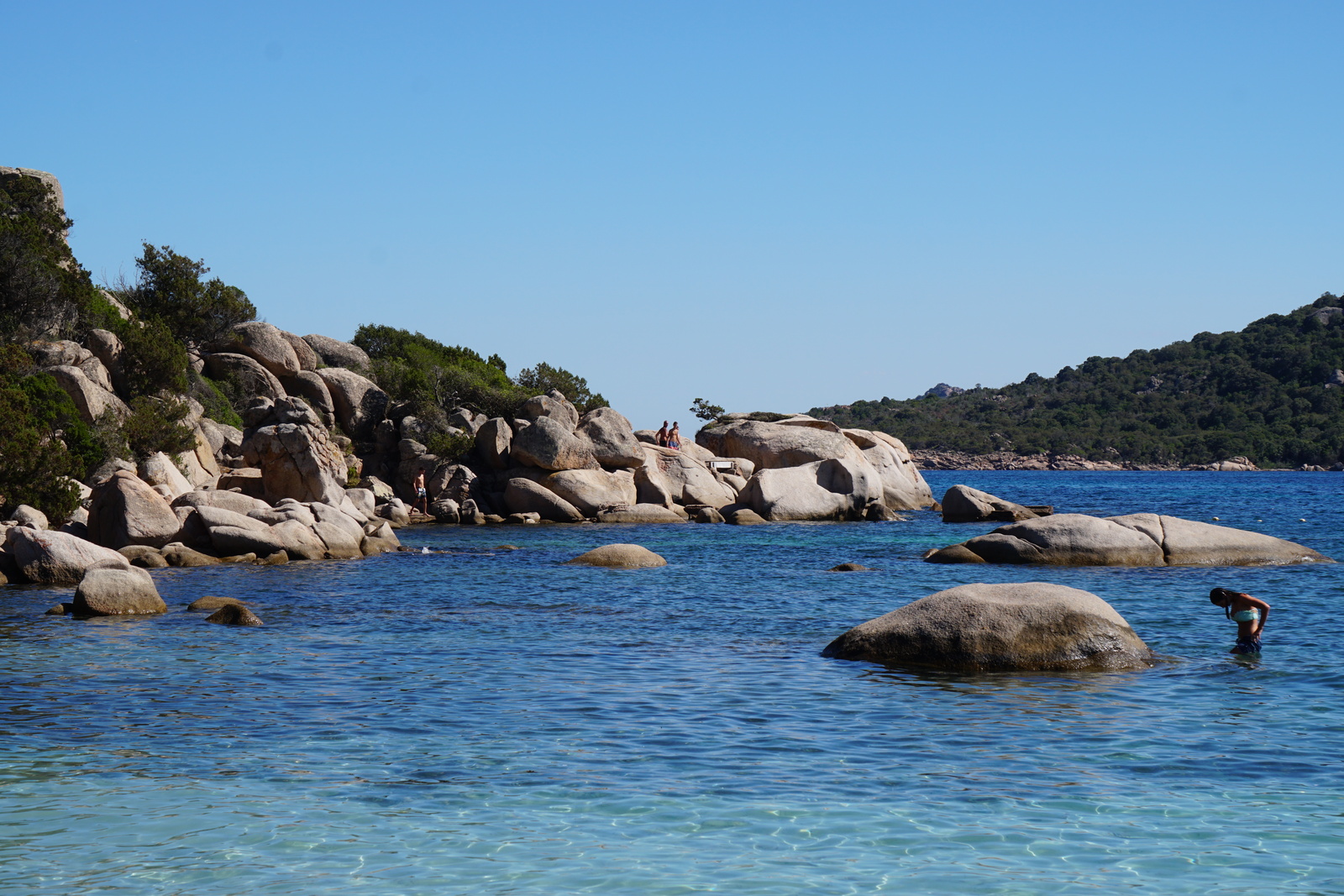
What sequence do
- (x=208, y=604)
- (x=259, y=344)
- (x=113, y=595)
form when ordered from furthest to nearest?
1. (x=259, y=344)
2. (x=208, y=604)
3. (x=113, y=595)

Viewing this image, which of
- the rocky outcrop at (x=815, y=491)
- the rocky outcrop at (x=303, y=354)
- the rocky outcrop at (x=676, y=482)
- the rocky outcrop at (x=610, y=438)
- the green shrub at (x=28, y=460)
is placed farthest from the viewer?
the rocky outcrop at (x=303, y=354)

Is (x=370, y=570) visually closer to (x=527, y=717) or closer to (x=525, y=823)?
(x=527, y=717)

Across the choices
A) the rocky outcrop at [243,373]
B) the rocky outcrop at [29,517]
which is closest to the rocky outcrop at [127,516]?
the rocky outcrop at [29,517]

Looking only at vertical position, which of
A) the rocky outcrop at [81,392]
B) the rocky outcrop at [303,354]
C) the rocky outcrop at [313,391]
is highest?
the rocky outcrop at [303,354]

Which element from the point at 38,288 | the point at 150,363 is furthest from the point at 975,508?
the point at 38,288

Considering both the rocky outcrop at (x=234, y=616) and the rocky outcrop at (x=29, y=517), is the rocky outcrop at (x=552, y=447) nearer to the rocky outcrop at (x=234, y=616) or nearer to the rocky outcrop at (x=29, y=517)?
the rocky outcrop at (x=29, y=517)

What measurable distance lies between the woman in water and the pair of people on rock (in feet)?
137

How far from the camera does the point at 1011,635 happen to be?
49.0 ft

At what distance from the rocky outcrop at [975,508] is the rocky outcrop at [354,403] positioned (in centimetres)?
2688

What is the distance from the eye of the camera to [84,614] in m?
20.4

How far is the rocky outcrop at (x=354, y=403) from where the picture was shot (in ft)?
177

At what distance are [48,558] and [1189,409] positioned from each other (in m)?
149

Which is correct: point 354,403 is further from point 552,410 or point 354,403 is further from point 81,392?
point 81,392

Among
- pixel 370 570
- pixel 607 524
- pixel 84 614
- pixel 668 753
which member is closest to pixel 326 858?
pixel 668 753
